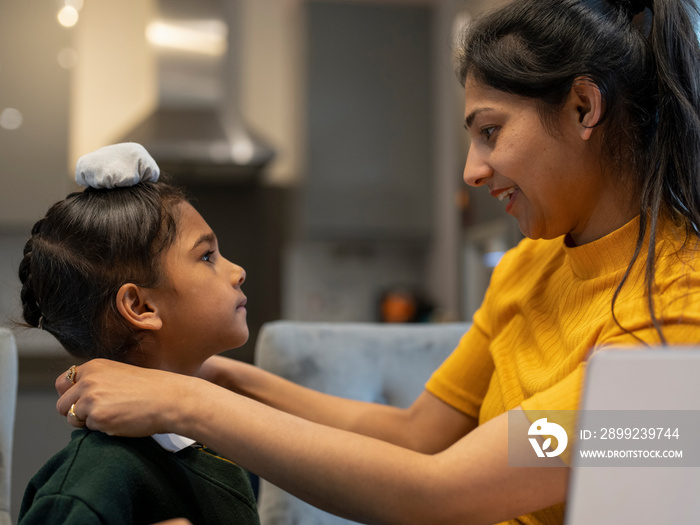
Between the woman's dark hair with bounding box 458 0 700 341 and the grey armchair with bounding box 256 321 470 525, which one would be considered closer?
the woman's dark hair with bounding box 458 0 700 341

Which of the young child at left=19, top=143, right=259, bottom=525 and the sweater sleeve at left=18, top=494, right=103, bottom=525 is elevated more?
the young child at left=19, top=143, right=259, bottom=525

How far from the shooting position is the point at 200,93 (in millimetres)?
3502

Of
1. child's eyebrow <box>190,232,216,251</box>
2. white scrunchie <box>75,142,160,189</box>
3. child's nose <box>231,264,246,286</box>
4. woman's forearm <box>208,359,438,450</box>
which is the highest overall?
white scrunchie <box>75,142,160,189</box>

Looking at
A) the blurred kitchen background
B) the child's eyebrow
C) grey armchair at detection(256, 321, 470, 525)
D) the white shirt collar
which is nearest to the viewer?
the white shirt collar

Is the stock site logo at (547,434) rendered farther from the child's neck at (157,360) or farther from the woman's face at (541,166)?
the child's neck at (157,360)

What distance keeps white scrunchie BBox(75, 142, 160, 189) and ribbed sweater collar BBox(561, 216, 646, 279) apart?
662mm

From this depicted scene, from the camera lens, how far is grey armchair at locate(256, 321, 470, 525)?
1336 millimetres

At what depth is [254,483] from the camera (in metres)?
1.65

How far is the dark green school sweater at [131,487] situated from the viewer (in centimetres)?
72

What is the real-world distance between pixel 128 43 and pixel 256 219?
3.80ft

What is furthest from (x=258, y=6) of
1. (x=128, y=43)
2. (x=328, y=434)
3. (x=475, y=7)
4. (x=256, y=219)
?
(x=328, y=434)

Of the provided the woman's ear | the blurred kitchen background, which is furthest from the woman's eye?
the blurred kitchen background

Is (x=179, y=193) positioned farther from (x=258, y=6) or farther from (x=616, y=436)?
(x=258, y=6)

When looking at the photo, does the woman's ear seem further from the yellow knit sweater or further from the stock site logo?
the stock site logo
